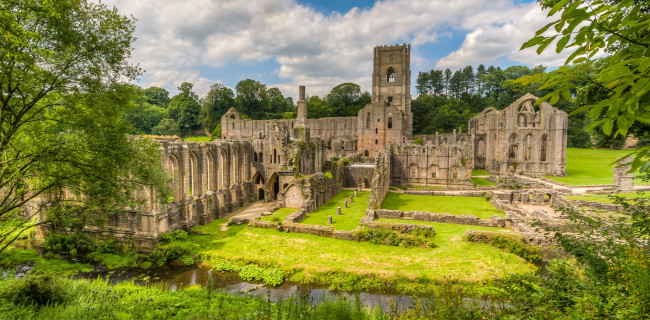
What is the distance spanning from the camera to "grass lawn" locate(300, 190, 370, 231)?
19.1 m


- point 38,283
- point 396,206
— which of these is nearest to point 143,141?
point 38,283

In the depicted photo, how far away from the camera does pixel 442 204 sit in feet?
77.6

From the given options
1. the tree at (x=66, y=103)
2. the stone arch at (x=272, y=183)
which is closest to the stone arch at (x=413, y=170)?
the stone arch at (x=272, y=183)

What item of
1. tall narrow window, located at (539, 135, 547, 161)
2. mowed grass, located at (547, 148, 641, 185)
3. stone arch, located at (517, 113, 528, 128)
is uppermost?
stone arch, located at (517, 113, 528, 128)

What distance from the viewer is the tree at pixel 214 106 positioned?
65.0 m

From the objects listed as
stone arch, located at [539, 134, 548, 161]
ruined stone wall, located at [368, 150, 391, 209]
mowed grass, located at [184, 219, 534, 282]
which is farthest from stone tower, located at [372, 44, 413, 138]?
mowed grass, located at [184, 219, 534, 282]

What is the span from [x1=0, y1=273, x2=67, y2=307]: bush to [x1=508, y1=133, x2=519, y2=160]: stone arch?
39.6 meters

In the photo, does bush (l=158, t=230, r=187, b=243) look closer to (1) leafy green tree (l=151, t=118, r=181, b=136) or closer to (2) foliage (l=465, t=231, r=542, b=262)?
(2) foliage (l=465, t=231, r=542, b=262)

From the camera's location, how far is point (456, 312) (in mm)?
5422

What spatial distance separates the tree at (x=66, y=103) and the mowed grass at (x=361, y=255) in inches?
269

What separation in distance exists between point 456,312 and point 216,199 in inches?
744

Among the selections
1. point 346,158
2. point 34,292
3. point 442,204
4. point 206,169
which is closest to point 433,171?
point 442,204

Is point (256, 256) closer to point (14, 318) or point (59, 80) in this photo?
point (14, 318)

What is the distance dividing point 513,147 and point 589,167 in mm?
9562
